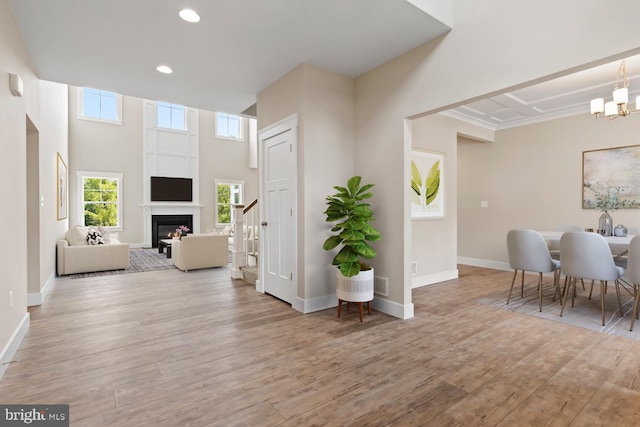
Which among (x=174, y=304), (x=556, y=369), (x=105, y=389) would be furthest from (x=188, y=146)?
(x=556, y=369)

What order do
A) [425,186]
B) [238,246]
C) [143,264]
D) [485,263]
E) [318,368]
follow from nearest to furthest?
[318,368], [425,186], [238,246], [485,263], [143,264]

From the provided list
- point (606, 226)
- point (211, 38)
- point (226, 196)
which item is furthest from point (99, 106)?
point (606, 226)

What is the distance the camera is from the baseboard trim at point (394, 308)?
3.39m

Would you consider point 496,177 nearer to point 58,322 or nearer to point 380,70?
point 380,70

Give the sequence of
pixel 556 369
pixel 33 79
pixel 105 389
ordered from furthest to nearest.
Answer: pixel 33 79 → pixel 556 369 → pixel 105 389

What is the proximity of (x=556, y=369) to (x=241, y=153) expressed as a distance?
10.8 meters

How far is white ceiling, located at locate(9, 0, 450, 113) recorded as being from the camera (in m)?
2.62

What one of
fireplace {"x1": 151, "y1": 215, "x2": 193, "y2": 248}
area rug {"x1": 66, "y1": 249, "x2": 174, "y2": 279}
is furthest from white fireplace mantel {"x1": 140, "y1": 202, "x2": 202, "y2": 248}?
area rug {"x1": 66, "y1": 249, "x2": 174, "y2": 279}

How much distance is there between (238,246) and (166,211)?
19.2 feet

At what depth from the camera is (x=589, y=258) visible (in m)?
3.30

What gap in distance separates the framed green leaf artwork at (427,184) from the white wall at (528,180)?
66.9 inches

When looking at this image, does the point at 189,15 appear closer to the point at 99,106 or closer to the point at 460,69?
the point at 460,69

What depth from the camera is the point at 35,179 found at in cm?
386

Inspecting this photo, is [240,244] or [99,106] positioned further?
[99,106]
